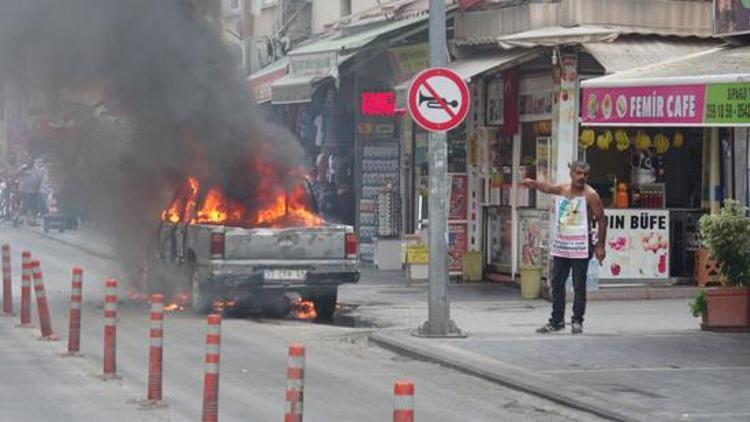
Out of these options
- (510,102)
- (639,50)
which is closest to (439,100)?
(639,50)

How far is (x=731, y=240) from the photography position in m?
16.2

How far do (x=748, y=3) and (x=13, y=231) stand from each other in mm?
30593

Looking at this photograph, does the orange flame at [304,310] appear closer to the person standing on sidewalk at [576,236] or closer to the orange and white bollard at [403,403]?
the person standing on sidewalk at [576,236]

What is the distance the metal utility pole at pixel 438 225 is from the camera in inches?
648

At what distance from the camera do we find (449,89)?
53.5ft

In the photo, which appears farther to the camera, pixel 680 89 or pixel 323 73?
pixel 323 73

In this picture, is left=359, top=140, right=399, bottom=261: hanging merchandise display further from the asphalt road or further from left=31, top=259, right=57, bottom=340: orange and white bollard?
left=31, top=259, right=57, bottom=340: orange and white bollard

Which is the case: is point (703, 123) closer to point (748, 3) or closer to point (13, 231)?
point (748, 3)

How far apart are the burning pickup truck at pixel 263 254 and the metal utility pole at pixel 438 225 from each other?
233 centimetres

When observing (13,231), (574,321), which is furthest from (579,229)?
(13,231)

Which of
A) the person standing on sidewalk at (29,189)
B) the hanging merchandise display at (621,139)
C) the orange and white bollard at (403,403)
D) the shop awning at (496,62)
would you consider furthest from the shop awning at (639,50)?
the person standing on sidewalk at (29,189)

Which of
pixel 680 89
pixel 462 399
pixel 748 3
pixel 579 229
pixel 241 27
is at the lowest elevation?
pixel 462 399

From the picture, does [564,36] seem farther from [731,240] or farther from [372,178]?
[372,178]

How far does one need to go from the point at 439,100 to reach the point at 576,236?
6.86 ft
